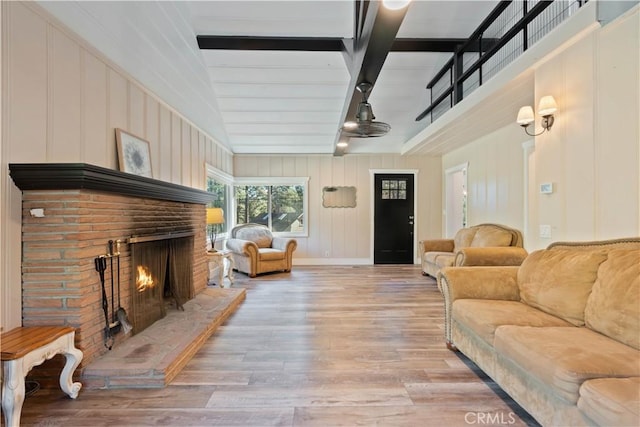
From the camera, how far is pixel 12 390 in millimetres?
1508

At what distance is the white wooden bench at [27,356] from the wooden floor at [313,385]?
8.1 inches

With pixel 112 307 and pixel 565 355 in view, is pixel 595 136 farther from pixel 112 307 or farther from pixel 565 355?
pixel 112 307

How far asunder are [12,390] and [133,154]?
6.51 feet

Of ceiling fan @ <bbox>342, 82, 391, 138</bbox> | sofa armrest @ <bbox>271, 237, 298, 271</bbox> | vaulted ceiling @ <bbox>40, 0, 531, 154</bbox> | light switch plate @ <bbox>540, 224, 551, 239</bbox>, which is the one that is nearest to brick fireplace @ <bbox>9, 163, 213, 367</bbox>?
vaulted ceiling @ <bbox>40, 0, 531, 154</bbox>

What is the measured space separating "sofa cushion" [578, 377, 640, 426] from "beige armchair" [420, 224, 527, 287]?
2731 millimetres

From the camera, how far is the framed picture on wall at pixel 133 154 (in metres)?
2.67

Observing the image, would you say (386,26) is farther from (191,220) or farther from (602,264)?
(191,220)

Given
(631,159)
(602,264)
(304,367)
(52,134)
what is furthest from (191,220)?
(631,159)

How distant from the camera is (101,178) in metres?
2.04

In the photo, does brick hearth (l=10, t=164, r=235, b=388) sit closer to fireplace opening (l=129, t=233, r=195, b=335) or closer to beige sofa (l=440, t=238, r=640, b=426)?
fireplace opening (l=129, t=233, r=195, b=335)

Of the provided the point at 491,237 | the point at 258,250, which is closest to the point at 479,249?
the point at 491,237

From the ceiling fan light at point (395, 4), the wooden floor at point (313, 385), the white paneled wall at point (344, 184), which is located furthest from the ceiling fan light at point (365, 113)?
the white paneled wall at point (344, 184)

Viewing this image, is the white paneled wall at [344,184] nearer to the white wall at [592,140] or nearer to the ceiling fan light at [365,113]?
the ceiling fan light at [365,113]

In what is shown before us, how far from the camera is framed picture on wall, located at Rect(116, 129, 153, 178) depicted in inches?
105
